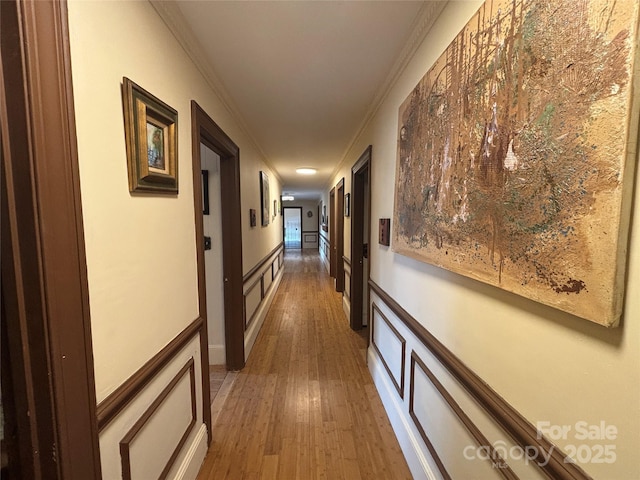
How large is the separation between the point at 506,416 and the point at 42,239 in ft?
4.34

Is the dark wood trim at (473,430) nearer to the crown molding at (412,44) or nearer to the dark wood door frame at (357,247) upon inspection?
the crown molding at (412,44)

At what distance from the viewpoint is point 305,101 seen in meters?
2.19

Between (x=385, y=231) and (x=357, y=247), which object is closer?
(x=385, y=231)

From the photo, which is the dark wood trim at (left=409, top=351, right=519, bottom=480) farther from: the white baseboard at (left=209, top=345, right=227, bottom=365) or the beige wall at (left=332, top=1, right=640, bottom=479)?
the white baseboard at (left=209, top=345, right=227, bottom=365)

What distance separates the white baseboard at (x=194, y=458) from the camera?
1.38 meters

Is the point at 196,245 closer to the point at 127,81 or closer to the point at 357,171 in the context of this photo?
the point at 127,81

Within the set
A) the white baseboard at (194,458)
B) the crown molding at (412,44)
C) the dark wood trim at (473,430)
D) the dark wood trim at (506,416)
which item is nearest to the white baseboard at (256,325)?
the white baseboard at (194,458)

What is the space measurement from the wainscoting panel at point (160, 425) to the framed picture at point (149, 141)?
0.77m

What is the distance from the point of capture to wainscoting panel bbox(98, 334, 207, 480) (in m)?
0.92

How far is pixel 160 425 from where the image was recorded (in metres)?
1.20

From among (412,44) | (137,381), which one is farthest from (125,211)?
(412,44)

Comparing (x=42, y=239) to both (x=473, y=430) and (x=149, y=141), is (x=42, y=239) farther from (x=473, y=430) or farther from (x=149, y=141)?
(x=473, y=430)

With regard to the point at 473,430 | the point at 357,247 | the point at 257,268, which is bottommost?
the point at 473,430

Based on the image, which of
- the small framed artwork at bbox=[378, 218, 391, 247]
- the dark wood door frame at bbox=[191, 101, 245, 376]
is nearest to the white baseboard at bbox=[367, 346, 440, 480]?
the small framed artwork at bbox=[378, 218, 391, 247]
